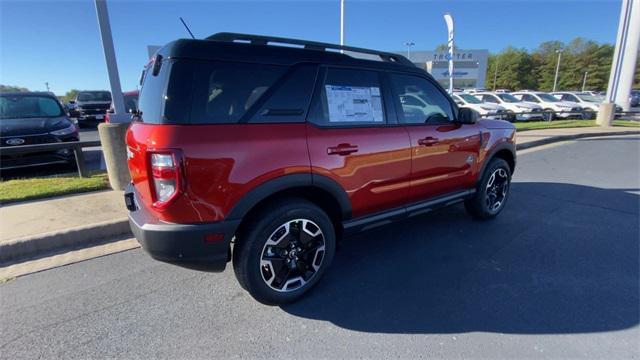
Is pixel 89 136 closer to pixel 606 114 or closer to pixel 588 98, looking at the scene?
pixel 606 114

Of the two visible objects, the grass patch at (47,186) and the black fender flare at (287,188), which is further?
the grass patch at (47,186)

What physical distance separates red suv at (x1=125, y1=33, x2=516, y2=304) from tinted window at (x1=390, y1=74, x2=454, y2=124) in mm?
Result: 22

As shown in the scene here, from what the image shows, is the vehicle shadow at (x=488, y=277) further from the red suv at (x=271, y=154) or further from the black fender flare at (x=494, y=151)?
the black fender flare at (x=494, y=151)

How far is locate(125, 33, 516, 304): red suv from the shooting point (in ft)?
6.92

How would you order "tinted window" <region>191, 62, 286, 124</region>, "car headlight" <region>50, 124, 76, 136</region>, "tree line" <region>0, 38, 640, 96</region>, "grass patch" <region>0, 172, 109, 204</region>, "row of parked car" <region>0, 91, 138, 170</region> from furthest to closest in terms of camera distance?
1. "tree line" <region>0, 38, 640, 96</region>
2. "car headlight" <region>50, 124, 76, 136</region>
3. "row of parked car" <region>0, 91, 138, 170</region>
4. "grass patch" <region>0, 172, 109, 204</region>
5. "tinted window" <region>191, 62, 286, 124</region>

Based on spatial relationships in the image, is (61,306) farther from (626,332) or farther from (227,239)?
(626,332)

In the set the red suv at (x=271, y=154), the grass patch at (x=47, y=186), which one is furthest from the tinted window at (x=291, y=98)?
the grass patch at (x=47, y=186)

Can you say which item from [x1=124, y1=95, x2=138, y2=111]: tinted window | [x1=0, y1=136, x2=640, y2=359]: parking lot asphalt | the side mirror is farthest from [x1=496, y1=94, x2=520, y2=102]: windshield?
[x1=124, y1=95, x2=138, y2=111]: tinted window

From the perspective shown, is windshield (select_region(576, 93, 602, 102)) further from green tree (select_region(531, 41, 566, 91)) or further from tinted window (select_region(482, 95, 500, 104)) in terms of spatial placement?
green tree (select_region(531, 41, 566, 91))

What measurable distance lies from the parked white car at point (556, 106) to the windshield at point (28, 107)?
23807 millimetres

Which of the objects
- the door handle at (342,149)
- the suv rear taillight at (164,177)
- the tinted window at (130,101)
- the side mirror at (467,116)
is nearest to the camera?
the suv rear taillight at (164,177)

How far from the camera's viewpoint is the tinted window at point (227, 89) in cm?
214

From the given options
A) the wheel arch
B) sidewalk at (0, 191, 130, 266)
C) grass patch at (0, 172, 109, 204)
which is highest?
the wheel arch

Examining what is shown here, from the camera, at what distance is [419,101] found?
3477 millimetres
